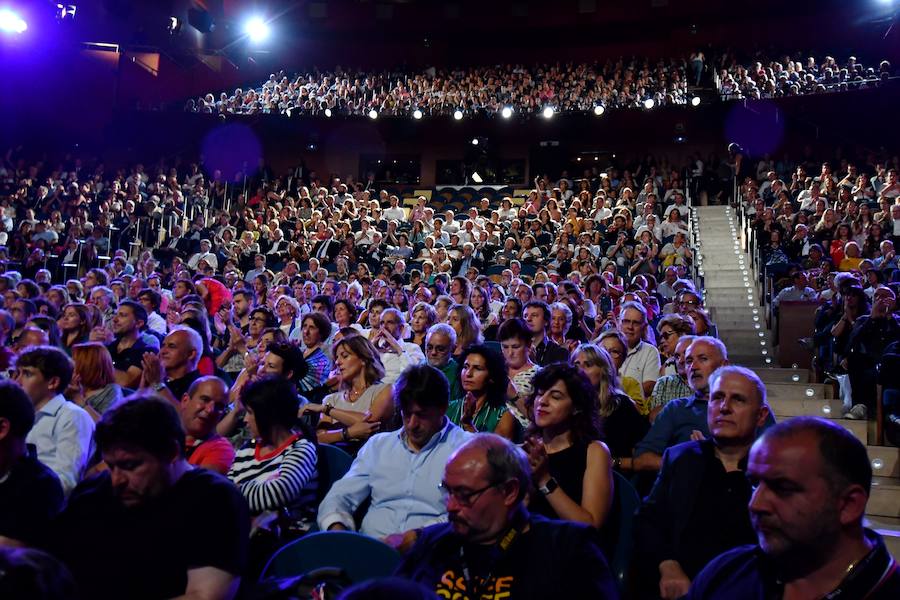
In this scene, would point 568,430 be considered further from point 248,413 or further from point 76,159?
point 76,159

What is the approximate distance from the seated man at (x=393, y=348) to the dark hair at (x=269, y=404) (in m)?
2.12

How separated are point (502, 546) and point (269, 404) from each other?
1.18m

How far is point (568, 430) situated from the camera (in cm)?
263

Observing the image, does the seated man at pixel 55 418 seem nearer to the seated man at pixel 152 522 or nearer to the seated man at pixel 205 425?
the seated man at pixel 205 425

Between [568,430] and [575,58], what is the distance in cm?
1873

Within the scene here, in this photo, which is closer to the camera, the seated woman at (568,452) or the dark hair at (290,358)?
the seated woman at (568,452)

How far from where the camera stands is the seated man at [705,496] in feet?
7.50

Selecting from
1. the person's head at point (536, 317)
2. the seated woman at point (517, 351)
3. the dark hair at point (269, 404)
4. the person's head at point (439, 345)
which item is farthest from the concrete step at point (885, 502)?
the dark hair at point (269, 404)

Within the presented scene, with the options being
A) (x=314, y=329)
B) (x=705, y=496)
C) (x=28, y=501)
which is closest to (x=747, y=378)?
(x=705, y=496)

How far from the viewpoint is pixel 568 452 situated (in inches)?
101

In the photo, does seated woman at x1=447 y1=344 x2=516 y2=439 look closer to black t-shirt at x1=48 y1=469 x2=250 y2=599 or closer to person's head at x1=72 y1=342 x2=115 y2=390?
black t-shirt at x1=48 y1=469 x2=250 y2=599

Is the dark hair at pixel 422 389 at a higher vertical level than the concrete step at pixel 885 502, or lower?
higher

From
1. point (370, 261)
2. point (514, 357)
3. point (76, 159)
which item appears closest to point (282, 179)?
point (76, 159)

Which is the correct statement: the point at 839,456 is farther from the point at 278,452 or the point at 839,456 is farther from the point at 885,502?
the point at 885,502
